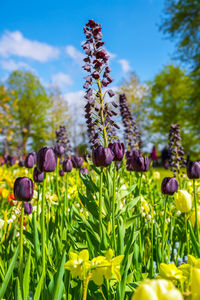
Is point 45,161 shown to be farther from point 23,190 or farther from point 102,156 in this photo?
point 102,156

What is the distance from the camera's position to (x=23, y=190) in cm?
116

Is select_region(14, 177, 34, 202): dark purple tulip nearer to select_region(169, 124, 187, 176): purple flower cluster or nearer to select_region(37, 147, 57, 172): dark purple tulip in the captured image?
select_region(37, 147, 57, 172): dark purple tulip

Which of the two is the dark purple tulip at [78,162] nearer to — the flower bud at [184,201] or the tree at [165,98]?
the flower bud at [184,201]

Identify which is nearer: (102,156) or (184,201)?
(102,156)

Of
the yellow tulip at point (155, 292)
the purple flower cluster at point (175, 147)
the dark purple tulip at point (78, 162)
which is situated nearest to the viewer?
the yellow tulip at point (155, 292)

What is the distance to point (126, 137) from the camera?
4801mm

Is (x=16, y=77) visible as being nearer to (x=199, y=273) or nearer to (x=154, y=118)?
(x=154, y=118)

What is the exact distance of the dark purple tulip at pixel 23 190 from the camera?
1.16 metres

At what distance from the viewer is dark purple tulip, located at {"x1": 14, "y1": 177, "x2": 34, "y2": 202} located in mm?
1156

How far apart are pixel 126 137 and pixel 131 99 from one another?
A: 12.9 meters

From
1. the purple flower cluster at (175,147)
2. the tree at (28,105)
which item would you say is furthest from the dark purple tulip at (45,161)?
the tree at (28,105)

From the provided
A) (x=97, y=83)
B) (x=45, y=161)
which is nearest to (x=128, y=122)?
(x=97, y=83)

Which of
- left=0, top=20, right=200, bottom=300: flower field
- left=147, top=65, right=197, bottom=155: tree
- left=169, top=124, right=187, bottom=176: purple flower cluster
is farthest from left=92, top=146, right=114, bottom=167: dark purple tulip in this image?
left=147, top=65, right=197, bottom=155: tree

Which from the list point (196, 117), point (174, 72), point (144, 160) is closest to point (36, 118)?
point (174, 72)
